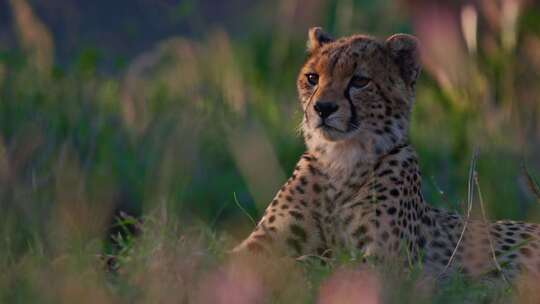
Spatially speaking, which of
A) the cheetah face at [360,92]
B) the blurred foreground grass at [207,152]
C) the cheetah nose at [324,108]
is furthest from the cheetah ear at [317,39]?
the cheetah nose at [324,108]

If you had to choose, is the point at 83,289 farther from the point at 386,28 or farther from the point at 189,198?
the point at 386,28

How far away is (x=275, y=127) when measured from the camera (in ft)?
23.1

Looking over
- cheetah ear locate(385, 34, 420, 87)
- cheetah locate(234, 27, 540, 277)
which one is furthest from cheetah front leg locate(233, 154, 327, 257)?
cheetah ear locate(385, 34, 420, 87)

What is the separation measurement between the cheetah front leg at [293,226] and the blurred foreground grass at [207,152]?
172 mm

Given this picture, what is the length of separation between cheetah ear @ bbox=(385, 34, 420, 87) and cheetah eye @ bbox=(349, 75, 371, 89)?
0.64 feet

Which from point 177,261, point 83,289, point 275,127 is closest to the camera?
point 83,289

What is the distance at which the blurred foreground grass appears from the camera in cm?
356

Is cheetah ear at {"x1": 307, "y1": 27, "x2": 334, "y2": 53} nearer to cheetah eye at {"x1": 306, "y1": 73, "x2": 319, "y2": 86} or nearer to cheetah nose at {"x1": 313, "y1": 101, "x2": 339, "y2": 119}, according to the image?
cheetah eye at {"x1": 306, "y1": 73, "x2": 319, "y2": 86}

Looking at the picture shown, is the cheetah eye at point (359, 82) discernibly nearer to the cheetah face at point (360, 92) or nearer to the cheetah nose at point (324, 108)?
the cheetah face at point (360, 92)

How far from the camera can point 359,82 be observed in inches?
188

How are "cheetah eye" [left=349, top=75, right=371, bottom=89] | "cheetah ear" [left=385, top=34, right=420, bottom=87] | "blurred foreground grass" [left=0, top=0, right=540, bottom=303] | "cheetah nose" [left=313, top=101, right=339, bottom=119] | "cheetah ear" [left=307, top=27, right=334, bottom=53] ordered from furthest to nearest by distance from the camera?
"cheetah ear" [left=307, top=27, right=334, bottom=53], "cheetah ear" [left=385, top=34, right=420, bottom=87], "cheetah eye" [left=349, top=75, right=371, bottom=89], "cheetah nose" [left=313, top=101, right=339, bottom=119], "blurred foreground grass" [left=0, top=0, right=540, bottom=303]

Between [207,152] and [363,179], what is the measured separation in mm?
2128

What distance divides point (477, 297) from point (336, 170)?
1121 mm

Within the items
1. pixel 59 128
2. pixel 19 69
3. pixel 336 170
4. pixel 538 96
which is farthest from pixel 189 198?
pixel 538 96
